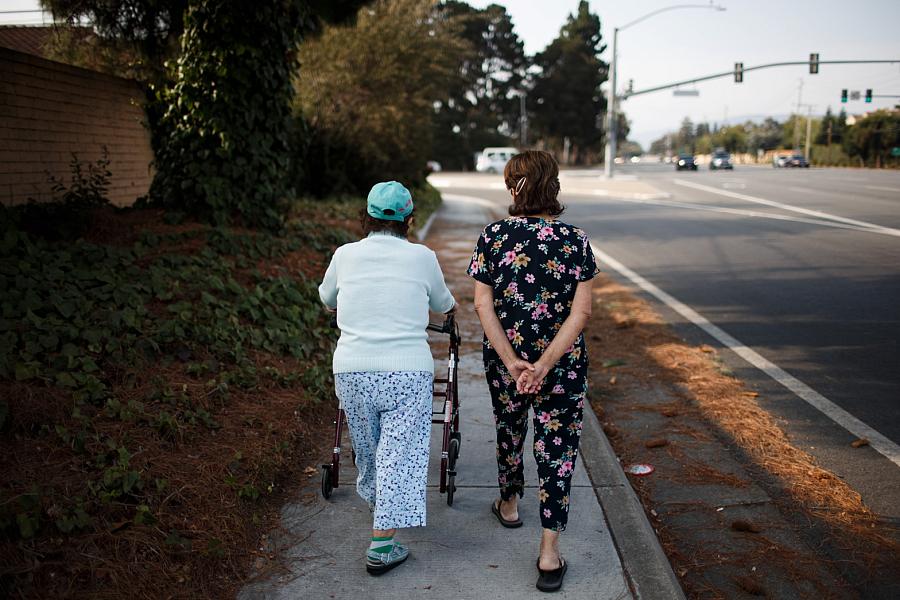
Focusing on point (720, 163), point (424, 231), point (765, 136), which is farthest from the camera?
point (765, 136)

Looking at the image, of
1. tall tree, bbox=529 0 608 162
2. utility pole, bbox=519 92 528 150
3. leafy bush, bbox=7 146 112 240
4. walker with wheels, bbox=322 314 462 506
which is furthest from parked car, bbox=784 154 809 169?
walker with wheels, bbox=322 314 462 506

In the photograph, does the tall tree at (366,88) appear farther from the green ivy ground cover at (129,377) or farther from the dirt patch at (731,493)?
the dirt patch at (731,493)

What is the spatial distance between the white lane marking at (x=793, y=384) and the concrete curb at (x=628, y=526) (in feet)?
5.54

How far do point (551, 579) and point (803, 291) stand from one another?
7229 mm

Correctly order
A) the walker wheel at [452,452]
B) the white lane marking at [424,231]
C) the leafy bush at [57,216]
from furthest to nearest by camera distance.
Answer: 1. the white lane marking at [424,231]
2. the leafy bush at [57,216]
3. the walker wheel at [452,452]

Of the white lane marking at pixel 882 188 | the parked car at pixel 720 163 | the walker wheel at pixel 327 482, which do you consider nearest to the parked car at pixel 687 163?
the parked car at pixel 720 163

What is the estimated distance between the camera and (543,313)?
119 inches

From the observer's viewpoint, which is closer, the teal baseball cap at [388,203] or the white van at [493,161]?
the teal baseball cap at [388,203]

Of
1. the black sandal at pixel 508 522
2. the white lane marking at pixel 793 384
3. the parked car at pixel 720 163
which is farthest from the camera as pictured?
the parked car at pixel 720 163

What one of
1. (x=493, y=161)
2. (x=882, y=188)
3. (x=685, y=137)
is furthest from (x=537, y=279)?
(x=685, y=137)

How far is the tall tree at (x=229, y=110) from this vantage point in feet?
26.2

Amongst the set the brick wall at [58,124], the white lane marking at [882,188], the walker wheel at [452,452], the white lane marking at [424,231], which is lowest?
the walker wheel at [452,452]

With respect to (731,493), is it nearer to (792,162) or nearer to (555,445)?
(555,445)

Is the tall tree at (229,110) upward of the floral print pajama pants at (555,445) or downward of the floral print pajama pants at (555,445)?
upward
